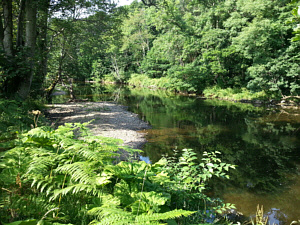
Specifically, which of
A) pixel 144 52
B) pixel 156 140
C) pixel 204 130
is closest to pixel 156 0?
pixel 156 140

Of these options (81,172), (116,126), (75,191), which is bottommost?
(116,126)

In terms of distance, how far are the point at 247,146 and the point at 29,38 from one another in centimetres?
1026

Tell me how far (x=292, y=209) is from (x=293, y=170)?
259 cm

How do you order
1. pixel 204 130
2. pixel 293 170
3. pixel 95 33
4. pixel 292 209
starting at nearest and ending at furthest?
pixel 292 209
pixel 293 170
pixel 204 130
pixel 95 33

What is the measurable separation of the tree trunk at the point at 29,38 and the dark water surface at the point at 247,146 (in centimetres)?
565

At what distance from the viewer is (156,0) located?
8703mm

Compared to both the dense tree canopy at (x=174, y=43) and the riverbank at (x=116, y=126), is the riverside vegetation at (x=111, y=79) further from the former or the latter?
the riverbank at (x=116, y=126)

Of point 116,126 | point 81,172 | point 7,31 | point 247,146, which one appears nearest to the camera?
point 81,172

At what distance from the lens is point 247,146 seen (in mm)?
9266

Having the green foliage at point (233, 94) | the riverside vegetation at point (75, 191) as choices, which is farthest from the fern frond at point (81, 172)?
the green foliage at point (233, 94)

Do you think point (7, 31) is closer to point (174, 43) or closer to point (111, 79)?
point (174, 43)

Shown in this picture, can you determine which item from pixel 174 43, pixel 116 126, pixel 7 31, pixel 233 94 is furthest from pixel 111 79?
pixel 7 31

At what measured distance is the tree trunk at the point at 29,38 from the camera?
811cm

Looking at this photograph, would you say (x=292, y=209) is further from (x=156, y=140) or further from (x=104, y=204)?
(x=156, y=140)
